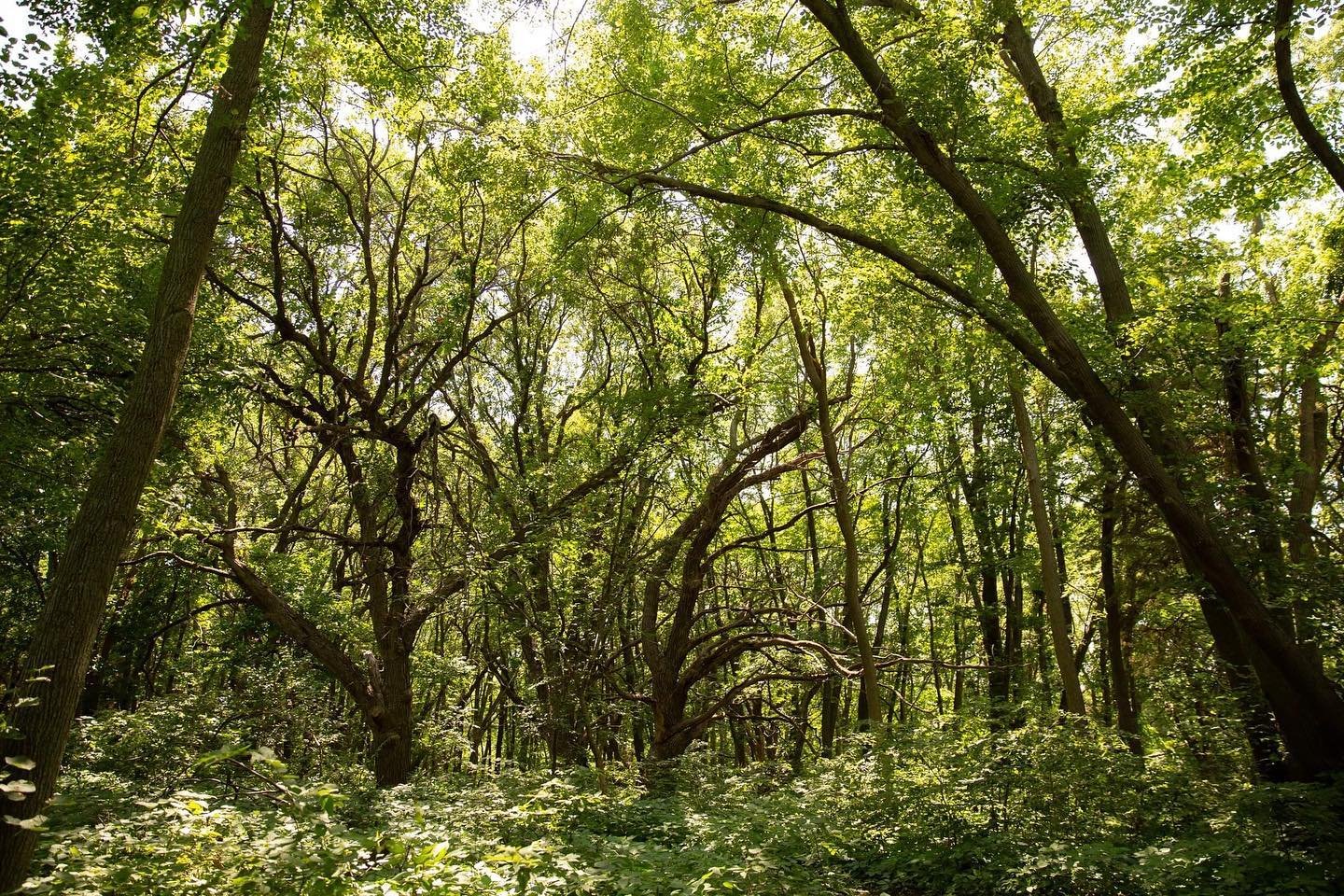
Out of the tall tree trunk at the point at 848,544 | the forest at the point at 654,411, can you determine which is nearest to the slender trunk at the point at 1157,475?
the forest at the point at 654,411

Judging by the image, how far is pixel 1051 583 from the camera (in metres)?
9.21

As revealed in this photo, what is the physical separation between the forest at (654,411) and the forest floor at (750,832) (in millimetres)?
51

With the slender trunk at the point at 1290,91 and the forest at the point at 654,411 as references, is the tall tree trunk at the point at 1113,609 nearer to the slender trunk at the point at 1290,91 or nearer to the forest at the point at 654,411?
the forest at the point at 654,411

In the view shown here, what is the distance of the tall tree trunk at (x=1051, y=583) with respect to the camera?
8789 millimetres

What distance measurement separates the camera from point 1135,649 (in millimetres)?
12266

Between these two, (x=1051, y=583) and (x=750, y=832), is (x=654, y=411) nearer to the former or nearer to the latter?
(x=1051, y=583)

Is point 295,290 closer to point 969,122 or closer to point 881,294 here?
point 881,294

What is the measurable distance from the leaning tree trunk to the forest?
3cm

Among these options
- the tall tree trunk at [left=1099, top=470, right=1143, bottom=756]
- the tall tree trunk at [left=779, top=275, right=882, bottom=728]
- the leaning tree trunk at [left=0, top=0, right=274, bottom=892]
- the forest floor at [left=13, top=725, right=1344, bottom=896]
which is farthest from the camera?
the tall tree trunk at [left=1099, top=470, right=1143, bottom=756]

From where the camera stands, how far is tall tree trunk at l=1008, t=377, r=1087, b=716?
8.79 meters

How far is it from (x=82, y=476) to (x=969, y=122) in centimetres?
970

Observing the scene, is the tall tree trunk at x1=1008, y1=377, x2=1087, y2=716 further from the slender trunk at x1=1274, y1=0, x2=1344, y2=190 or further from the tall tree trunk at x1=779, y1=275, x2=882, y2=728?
the slender trunk at x1=1274, y1=0, x2=1344, y2=190

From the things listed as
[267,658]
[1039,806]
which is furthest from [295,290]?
[1039,806]

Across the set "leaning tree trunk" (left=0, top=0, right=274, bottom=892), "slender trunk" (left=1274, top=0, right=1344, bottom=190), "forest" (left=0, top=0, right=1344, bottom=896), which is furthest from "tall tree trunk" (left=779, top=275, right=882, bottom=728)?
"leaning tree trunk" (left=0, top=0, right=274, bottom=892)
